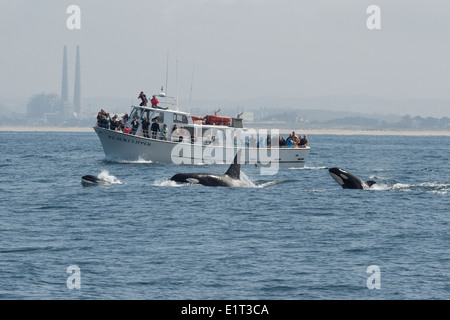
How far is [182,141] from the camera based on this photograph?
2240 inches

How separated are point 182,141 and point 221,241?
32.7 meters

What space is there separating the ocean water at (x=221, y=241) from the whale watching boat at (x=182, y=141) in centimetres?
1376

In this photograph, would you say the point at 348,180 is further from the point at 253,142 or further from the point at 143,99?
the point at 143,99

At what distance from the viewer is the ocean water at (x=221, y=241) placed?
1880cm

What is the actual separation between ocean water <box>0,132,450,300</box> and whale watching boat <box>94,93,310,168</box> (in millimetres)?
13759

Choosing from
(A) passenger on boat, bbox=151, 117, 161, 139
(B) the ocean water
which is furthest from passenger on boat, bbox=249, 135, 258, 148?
(B) the ocean water

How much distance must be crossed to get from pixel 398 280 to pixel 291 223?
956 centimetres

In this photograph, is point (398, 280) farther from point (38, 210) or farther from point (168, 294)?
point (38, 210)

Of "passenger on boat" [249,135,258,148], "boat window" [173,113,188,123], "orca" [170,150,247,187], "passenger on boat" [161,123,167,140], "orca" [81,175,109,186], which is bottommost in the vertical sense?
"orca" [81,175,109,186]

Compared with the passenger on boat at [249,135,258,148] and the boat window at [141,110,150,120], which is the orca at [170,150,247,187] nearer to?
the passenger on boat at [249,135,258,148]

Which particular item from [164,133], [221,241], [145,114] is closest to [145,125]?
[145,114]

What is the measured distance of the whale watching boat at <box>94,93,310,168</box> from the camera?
5638cm

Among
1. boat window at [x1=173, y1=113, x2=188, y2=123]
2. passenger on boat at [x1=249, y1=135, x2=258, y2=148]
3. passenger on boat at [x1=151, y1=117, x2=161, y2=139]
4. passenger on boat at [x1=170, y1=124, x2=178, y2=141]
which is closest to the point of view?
passenger on boat at [x1=151, y1=117, x2=161, y2=139]

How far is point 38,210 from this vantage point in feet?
105
